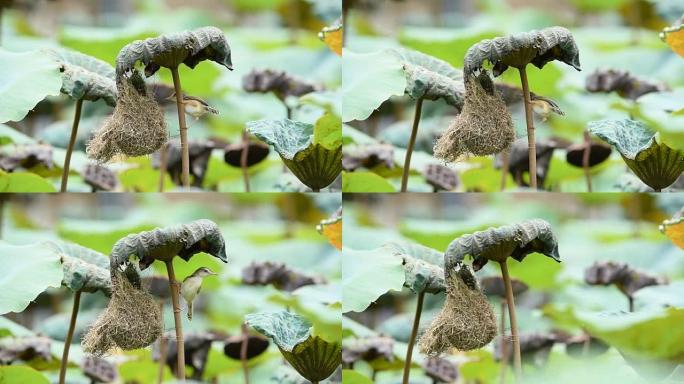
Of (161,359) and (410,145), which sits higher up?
(410,145)

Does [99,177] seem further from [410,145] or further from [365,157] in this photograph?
[410,145]

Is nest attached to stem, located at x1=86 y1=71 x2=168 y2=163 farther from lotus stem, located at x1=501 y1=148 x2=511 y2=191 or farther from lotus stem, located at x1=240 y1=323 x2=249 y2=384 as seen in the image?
lotus stem, located at x1=501 y1=148 x2=511 y2=191

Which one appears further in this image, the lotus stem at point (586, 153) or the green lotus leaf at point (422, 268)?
the lotus stem at point (586, 153)

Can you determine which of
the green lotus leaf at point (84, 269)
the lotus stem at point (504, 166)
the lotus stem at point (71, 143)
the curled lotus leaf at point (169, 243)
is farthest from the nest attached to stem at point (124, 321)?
the lotus stem at point (504, 166)

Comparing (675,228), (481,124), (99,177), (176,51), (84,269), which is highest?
(176,51)

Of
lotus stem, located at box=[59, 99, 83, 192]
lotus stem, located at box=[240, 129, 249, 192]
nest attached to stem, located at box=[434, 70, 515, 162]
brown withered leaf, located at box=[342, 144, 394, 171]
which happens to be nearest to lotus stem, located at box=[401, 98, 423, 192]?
brown withered leaf, located at box=[342, 144, 394, 171]

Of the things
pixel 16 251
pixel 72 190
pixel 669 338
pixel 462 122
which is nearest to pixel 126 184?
pixel 72 190

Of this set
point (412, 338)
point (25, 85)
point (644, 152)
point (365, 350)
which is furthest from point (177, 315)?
point (644, 152)

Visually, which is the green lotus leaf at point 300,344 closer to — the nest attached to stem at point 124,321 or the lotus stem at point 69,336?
the nest attached to stem at point 124,321
